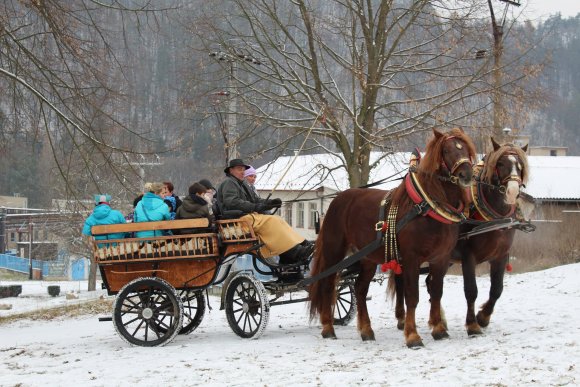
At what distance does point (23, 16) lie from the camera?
12.3 metres

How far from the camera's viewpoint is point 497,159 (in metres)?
9.34

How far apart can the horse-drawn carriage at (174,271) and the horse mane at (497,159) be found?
7.10ft

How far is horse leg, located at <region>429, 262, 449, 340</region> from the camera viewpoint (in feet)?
29.8

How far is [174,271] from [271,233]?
130cm

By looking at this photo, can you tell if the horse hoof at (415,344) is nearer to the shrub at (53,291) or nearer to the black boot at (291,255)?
the black boot at (291,255)

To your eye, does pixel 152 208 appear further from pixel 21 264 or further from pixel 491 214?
pixel 21 264

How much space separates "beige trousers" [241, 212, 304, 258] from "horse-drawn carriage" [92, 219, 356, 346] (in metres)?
0.09

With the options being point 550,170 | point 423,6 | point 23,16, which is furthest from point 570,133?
point 23,16

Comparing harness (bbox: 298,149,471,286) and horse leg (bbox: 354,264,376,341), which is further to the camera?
horse leg (bbox: 354,264,376,341)

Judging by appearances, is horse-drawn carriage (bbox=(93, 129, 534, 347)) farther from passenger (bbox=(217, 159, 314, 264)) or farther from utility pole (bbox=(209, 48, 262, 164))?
utility pole (bbox=(209, 48, 262, 164))

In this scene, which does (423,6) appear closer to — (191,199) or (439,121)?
(439,121)

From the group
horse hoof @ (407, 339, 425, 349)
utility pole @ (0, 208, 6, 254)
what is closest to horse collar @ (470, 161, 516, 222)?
horse hoof @ (407, 339, 425, 349)

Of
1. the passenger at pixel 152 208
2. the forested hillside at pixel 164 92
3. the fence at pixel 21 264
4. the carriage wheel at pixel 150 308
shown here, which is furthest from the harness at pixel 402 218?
the fence at pixel 21 264

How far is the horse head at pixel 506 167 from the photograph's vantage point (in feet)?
29.8
